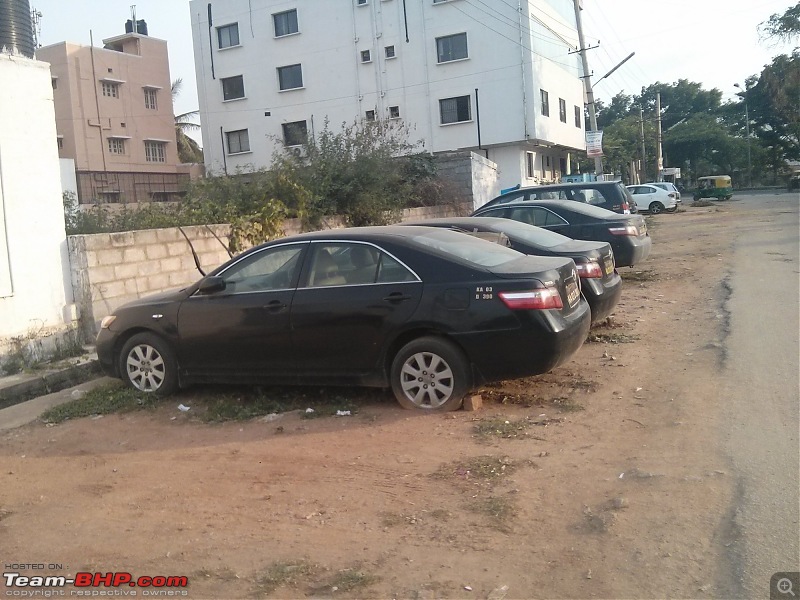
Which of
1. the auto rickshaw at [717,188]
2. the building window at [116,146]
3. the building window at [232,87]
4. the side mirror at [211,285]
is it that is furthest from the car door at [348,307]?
the auto rickshaw at [717,188]

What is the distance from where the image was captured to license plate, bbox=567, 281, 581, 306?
21.0 ft

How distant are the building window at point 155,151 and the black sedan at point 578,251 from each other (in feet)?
133

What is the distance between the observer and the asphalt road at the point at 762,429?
365 centimetres

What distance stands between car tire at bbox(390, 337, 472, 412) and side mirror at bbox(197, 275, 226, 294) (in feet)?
5.95

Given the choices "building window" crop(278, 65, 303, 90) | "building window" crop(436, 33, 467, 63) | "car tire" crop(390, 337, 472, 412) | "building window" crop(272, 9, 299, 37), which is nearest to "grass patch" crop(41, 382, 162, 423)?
"car tire" crop(390, 337, 472, 412)

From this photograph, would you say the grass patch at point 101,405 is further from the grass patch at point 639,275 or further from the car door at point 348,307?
the grass patch at point 639,275

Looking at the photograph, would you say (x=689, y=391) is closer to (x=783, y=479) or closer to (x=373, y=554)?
(x=783, y=479)

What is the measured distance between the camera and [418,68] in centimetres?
3566

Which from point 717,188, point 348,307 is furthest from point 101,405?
point 717,188

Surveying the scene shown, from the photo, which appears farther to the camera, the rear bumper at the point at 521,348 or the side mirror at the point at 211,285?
the side mirror at the point at 211,285

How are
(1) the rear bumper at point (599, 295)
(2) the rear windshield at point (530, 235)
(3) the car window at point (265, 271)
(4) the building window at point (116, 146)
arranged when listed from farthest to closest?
1. (4) the building window at point (116, 146)
2. (2) the rear windshield at point (530, 235)
3. (1) the rear bumper at point (599, 295)
4. (3) the car window at point (265, 271)

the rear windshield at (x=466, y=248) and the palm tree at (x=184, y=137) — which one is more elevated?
the palm tree at (x=184, y=137)

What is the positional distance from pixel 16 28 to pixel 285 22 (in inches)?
1225

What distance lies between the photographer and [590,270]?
8.09m
